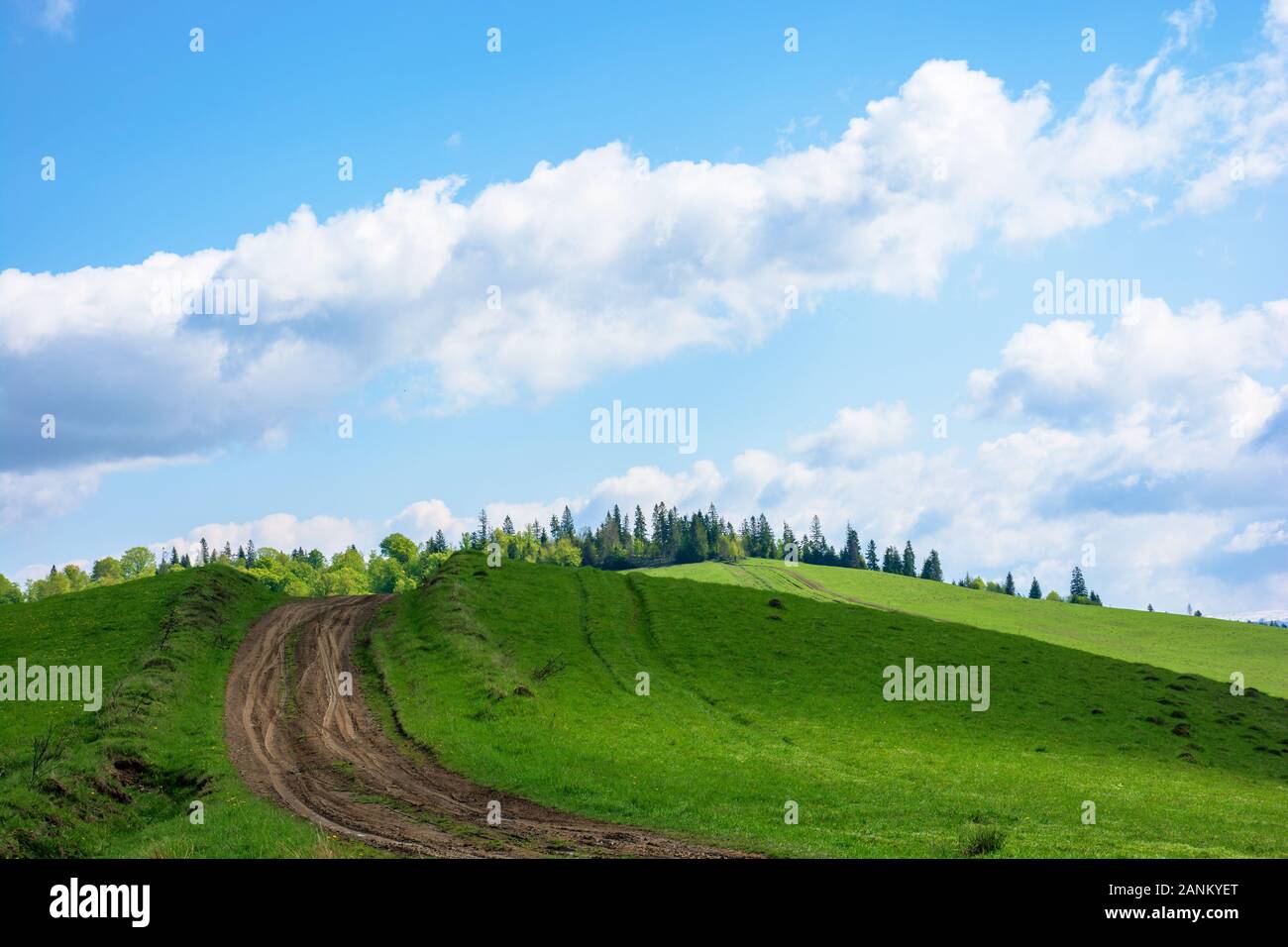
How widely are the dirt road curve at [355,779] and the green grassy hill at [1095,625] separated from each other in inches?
1824

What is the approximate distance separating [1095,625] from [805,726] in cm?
10349

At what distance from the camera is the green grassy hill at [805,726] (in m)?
27.7

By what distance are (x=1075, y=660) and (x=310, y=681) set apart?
5542cm

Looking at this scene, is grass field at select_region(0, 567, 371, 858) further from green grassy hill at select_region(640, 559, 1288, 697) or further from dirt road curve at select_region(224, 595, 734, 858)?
green grassy hill at select_region(640, 559, 1288, 697)

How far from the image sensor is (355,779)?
1323 inches

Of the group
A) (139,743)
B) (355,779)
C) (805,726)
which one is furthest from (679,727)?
(139,743)

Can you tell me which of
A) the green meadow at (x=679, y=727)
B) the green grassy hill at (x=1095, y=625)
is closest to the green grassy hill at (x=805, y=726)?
the green meadow at (x=679, y=727)

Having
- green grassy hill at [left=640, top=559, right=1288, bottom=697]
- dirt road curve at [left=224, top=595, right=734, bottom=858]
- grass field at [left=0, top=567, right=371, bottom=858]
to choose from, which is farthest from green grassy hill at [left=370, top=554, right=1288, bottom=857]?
green grassy hill at [left=640, top=559, right=1288, bottom=697]

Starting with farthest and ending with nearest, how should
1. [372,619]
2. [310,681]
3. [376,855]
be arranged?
[372,619]
[310,681]
[376,855]

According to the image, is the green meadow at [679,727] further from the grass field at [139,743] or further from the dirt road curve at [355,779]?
the dirt road curve at [355,779]
